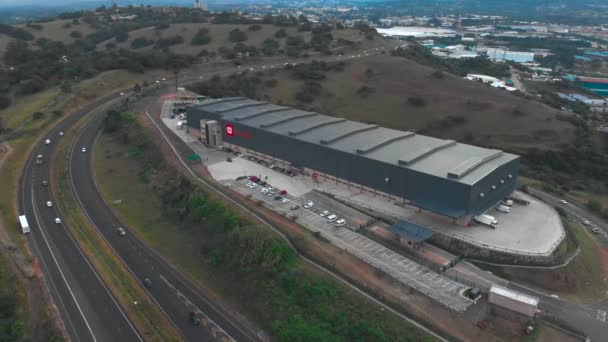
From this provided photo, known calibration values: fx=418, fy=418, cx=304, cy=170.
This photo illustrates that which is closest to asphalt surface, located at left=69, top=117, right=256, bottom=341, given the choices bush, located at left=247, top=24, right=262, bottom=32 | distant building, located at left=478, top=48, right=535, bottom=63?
bush, located at left=247, top=24, right=262, bottom=32

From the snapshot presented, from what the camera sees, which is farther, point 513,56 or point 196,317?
point 513,56

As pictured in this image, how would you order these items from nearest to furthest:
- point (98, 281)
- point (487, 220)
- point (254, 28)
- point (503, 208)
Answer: point (98, 281) → point (487, 220) → point (503, 208) → point (254, 28)

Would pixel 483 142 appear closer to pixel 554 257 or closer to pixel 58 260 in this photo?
pixel 554 257

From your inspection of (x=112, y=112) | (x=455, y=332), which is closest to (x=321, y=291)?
(x=455, y=332)

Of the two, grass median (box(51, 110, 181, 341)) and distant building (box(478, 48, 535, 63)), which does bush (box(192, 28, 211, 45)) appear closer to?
grass median (box(51, 110, 181, 341))

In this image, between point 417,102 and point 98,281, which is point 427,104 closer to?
point 417,102

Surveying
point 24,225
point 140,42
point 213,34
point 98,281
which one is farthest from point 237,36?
point 98,281

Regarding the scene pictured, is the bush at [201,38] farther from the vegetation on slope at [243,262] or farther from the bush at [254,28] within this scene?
the vegetation on slope at [243,262]

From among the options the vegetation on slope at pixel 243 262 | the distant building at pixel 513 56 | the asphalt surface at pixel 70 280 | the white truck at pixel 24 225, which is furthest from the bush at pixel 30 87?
the distant building at pixel 513 56
